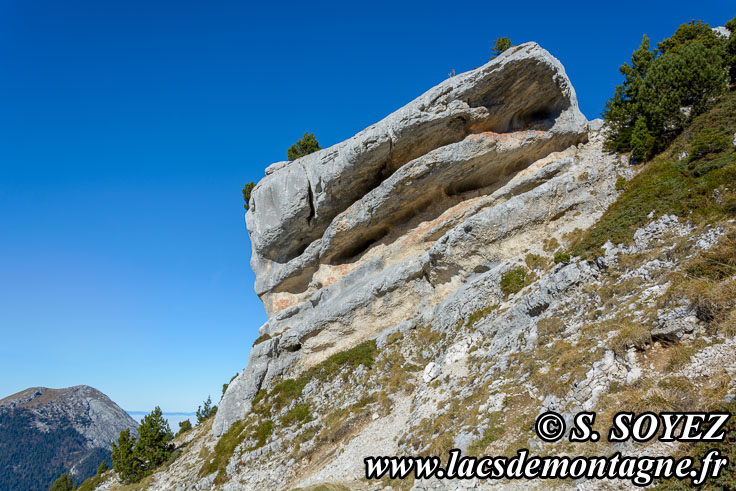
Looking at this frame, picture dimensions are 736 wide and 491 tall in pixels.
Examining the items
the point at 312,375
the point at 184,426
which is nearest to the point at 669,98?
the point at 312,375

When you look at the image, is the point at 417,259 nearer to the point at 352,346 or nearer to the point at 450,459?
the point at 352,346

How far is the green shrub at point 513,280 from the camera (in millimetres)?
20984

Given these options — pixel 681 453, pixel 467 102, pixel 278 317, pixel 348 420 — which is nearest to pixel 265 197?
pixel 278 317

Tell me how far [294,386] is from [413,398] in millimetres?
11569

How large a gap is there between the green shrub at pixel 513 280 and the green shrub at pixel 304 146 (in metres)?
32.0

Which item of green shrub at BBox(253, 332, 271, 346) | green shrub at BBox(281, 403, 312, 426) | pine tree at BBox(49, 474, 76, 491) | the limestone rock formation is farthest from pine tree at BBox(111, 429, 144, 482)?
pine tree at BBox(49, 474, 76, 491)

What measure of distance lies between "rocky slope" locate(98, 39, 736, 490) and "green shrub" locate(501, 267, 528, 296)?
0.09 meters

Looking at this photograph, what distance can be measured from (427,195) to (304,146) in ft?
75.3

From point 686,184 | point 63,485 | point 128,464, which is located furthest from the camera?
point 63,485

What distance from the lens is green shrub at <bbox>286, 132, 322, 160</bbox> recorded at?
4678 centimetres

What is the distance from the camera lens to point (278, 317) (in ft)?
118

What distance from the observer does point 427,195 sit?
3006 centimetres

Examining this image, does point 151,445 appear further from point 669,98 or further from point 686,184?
point 669,98

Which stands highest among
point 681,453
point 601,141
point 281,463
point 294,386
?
point 601,141
